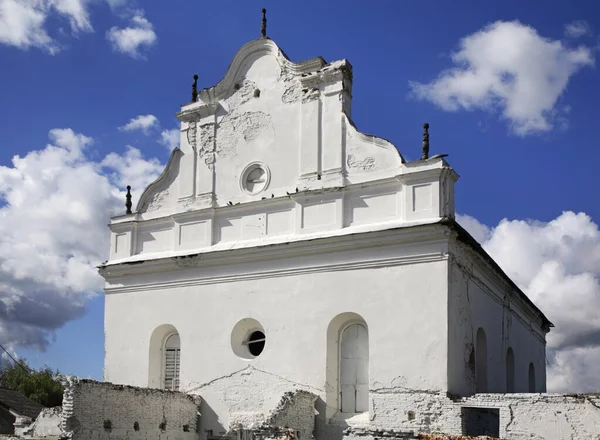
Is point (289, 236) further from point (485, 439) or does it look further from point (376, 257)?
point (485, 439)

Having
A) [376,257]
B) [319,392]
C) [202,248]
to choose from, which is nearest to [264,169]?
[202,248]

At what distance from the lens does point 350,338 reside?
62.5 ft

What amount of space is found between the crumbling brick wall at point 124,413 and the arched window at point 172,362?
1.48 m

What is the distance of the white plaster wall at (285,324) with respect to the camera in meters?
17.7

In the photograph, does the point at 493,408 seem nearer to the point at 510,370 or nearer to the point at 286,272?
the point at 286,272

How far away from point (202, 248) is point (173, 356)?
10.4 feet

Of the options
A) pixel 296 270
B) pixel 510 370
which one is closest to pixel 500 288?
pixel 510 370

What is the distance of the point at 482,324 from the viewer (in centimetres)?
2003

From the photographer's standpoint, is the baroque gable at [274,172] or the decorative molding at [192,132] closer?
the baroque gable at [274,172]

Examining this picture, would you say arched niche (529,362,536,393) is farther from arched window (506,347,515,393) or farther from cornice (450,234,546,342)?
arched window (506,347,515,393)

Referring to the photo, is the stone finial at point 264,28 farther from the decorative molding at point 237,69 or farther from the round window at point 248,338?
the round window at point 248,338

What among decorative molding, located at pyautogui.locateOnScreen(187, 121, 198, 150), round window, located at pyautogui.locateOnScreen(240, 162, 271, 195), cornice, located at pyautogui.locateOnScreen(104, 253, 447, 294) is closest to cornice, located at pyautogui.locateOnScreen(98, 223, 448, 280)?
cornice, located at pyautogui.locateOnScreen(104, 253, 447, 294)

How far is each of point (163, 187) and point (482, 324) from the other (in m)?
10.0

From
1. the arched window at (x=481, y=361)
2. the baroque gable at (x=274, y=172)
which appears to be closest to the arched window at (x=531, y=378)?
the arched window at (x=481, y=361)
